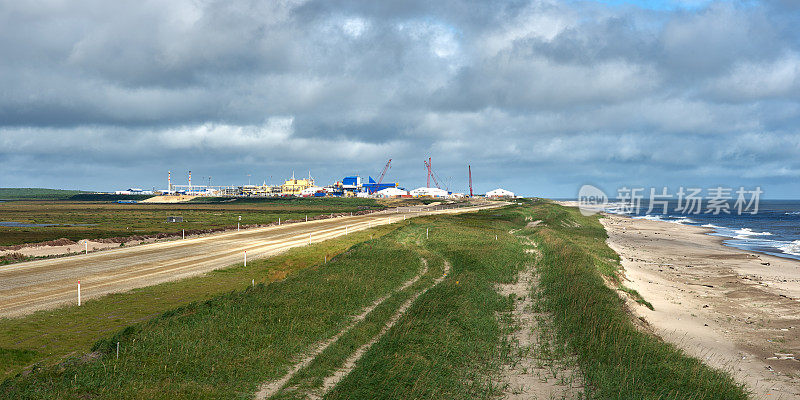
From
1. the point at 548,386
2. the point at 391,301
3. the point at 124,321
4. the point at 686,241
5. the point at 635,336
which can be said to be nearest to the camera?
the point at 548,386

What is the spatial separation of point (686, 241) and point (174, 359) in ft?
270

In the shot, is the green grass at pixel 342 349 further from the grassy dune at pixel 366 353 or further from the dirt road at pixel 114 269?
the dirt road at pixel 114 269

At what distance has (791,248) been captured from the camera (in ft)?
228

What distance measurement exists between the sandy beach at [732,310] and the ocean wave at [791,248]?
10.3 metres

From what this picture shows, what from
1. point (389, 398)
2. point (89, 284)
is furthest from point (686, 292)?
point (89, 284)

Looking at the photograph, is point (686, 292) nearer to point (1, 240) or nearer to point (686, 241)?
point (686, 241)

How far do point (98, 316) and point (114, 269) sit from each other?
54.0ft

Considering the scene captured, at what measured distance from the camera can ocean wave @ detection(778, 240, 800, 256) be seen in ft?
211

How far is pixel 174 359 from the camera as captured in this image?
15.8 meters

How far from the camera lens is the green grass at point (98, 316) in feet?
60.4

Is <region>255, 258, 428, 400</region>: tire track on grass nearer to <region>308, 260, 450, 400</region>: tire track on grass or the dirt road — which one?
<region>308, 260, 450, 400</region>: tire track on grass

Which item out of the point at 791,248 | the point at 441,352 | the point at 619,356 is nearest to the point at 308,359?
the point at 441,352

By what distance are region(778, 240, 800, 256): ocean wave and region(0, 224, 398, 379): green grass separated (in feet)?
204

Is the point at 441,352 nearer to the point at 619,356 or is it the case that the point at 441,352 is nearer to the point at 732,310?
the point at 619,356
